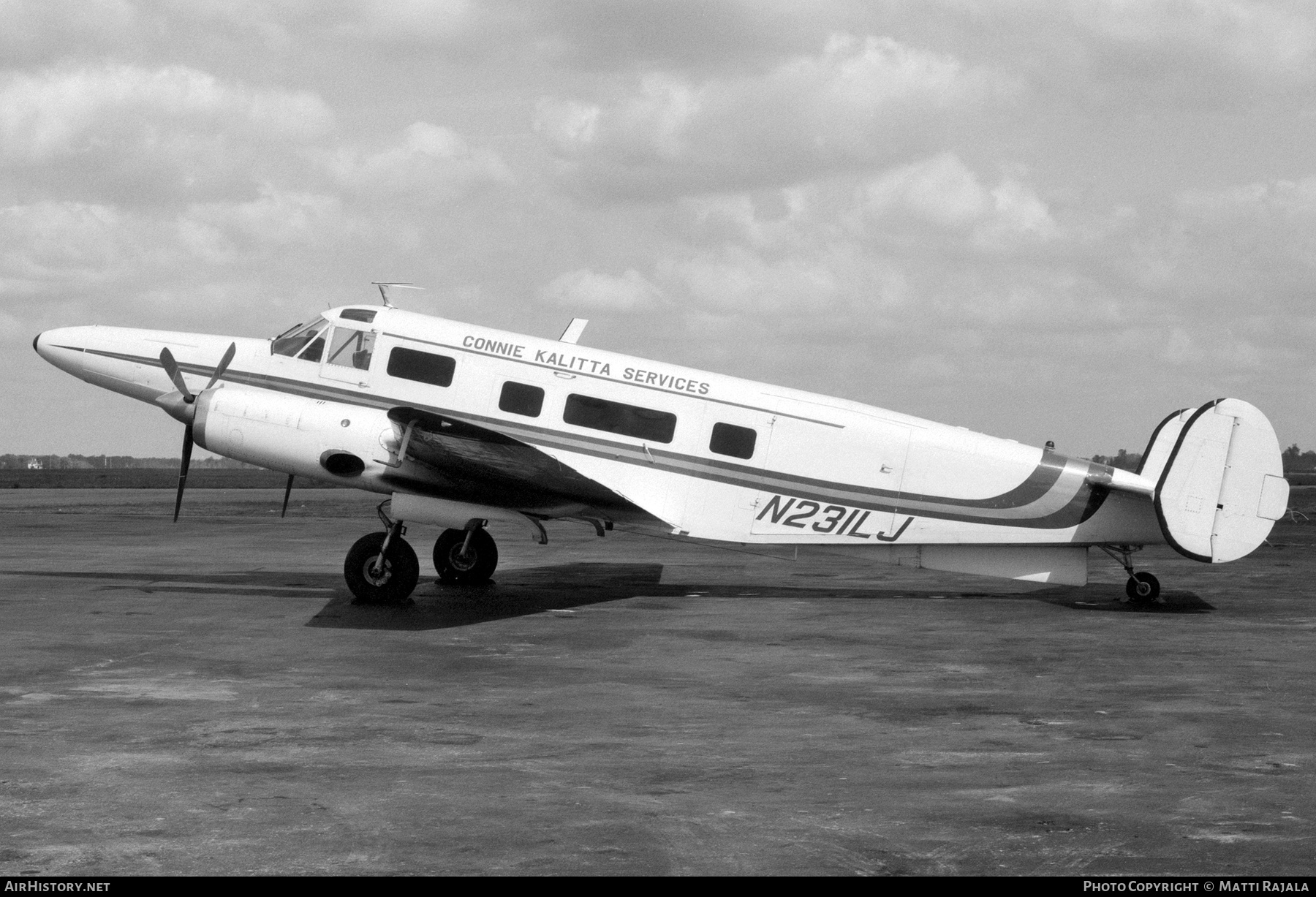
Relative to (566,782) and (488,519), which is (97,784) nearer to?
(566,782)

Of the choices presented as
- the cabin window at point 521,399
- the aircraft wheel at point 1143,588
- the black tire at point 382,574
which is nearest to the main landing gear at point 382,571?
the black tire at point 382,574

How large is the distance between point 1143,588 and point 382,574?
36.4ft

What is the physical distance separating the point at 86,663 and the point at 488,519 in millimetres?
6362

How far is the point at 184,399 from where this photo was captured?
17.7m

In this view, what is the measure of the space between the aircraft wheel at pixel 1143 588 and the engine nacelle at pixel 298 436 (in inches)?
434

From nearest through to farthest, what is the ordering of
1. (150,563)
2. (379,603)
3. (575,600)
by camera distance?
(379,603) < (575,600) < (150,563)

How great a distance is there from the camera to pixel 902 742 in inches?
372

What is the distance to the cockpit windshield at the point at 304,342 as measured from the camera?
62.0ft

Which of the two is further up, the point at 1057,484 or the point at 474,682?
the point at 1057,484

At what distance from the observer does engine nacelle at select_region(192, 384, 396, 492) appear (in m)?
16.9

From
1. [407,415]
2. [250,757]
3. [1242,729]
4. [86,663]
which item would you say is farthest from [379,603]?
[1242,729]

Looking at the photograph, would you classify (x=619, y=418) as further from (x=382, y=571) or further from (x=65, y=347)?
(x=65, y=347)

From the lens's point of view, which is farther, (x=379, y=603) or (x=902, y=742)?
(x=379, y=603)

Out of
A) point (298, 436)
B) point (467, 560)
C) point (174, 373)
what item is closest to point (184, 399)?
point (174, 373)
